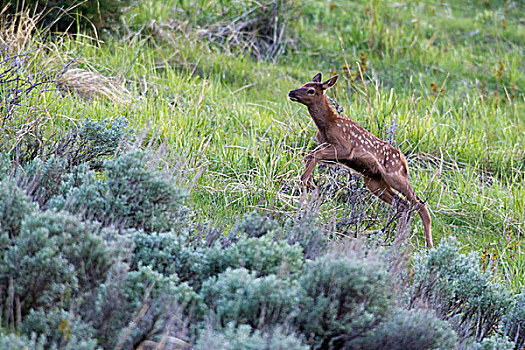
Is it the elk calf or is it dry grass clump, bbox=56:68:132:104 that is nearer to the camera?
the elk calf

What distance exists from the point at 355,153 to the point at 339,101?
3127 millimetres

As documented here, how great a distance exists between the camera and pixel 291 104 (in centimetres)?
920

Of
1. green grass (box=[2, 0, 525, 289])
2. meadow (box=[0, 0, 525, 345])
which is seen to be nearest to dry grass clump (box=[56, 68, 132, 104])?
meadow (box=[0, 0, 525, 345])

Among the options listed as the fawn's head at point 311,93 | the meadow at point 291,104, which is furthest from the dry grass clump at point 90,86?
the fawn's head at point 311,93

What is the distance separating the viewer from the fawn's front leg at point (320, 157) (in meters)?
5.84

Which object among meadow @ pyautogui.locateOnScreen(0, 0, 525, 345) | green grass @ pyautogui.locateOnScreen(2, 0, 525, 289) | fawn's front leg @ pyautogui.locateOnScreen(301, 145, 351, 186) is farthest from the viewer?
green grass @ pyautogui.locateOnScreen(2, 0, 525, 289)

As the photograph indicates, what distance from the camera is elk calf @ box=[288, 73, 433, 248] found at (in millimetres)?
6098

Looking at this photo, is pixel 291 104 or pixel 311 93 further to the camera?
pixel 291 104

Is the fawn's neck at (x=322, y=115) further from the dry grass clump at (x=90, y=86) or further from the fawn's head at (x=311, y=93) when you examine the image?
the dry grass clump at (x=90, y=86)

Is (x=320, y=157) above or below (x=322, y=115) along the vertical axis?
below

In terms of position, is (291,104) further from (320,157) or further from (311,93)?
(320,157)

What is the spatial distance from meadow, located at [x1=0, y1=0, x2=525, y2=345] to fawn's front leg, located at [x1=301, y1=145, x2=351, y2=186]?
31 cm

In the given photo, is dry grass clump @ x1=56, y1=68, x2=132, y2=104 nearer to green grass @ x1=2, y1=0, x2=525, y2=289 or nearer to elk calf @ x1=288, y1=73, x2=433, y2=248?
green grass @ x1=2, y1=0, x2=525, y2=289

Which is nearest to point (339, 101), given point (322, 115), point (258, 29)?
point (258, 29)
